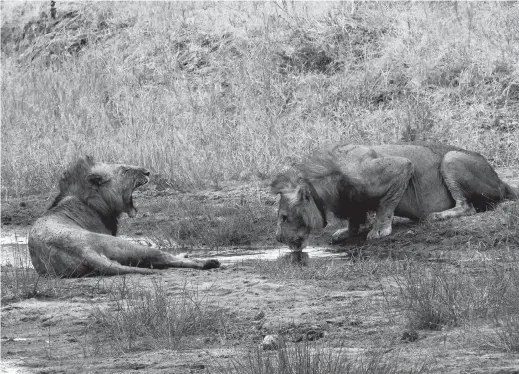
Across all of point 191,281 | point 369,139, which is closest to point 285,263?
point 191,281

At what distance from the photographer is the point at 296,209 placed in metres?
10.1

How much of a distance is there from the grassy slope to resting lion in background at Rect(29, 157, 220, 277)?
3935 mm

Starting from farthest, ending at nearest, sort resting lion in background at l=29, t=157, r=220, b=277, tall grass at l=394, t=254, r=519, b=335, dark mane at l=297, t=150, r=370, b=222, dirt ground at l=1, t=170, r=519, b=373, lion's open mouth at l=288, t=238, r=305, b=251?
dark mane at l=297, t=150, r=370, b=222
lion's open mouth at l=288, t=238, r=305, b=251
resting lion in background at l=29, t=157, r=220, b=277
tall grass at l=394, t=254, r=519, b=335
dirt ground at l=1, t=170, r=519, b=373

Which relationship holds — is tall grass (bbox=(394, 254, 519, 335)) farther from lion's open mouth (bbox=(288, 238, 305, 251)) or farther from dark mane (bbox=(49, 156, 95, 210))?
dark mane (bbox=(49, 156, 95, 210))

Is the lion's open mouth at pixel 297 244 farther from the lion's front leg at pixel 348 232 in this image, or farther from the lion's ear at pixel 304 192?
the lion's front leg at pixel 348 232

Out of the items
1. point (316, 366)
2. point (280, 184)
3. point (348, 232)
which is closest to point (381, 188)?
point (348, 232)

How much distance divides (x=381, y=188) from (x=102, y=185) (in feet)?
9.21

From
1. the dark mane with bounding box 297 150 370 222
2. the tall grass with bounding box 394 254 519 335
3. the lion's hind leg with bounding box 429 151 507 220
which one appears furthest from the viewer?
the lion's hind leg with bounding box 429 151 507 220

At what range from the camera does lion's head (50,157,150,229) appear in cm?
948

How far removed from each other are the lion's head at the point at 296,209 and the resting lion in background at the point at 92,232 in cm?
130

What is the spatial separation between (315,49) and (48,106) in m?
4.84

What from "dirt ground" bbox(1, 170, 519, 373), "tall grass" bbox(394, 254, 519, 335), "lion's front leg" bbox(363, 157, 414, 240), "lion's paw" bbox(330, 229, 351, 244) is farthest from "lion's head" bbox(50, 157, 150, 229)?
"tall grass" bbox(394, 254, 519, 335)

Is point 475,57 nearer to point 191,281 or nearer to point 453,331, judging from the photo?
point 191,281

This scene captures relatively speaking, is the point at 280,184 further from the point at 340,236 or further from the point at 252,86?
the point at 252,86
